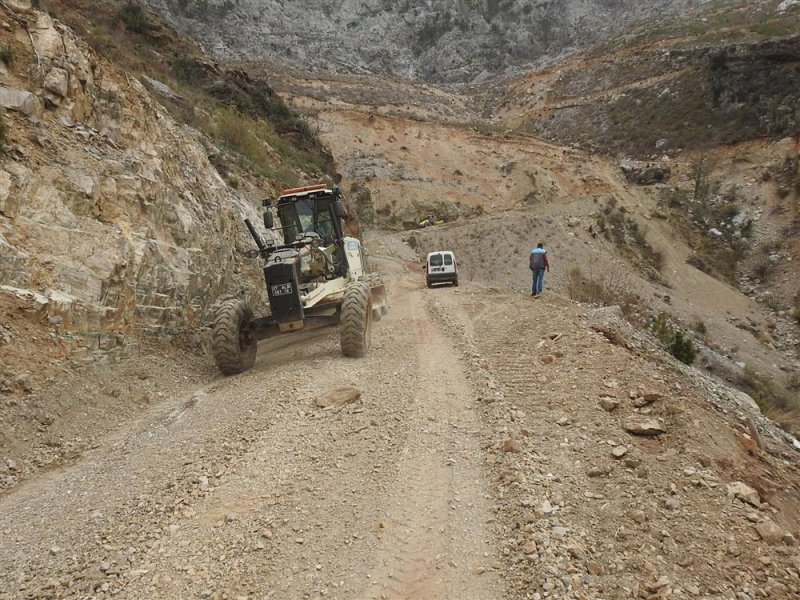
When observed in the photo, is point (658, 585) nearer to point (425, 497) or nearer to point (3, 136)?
point (425, 497)

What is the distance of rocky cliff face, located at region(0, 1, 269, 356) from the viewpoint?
23.2 feet

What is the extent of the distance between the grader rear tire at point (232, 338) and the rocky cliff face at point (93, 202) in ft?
3.28

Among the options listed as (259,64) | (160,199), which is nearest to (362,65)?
(259,64)

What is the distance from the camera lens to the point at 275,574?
361cm

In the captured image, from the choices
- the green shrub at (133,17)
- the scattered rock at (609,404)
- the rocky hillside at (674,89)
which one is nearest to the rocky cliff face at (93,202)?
the scattered rock at (609,404)

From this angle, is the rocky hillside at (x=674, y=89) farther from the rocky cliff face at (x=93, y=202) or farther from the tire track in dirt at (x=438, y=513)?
the tire track in dirt at (x=438, y=513)

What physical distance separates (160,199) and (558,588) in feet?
28.9

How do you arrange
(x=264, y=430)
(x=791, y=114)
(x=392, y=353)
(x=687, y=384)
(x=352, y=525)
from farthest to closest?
(x=791, y=114) < (x=392, y=353) < (x=687, y=384) < (x=264, y=430) < (x=352, y=525)

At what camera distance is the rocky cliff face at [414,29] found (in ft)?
212

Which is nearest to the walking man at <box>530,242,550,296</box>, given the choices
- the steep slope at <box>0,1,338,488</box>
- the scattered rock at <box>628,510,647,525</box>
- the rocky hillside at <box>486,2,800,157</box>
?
the steep slope at <box>0,1,338,488</box>

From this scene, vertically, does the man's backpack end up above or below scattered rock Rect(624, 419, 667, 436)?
above

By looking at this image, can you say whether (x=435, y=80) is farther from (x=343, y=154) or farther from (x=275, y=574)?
(x=275, y=574)

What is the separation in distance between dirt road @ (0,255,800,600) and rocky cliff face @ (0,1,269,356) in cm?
190

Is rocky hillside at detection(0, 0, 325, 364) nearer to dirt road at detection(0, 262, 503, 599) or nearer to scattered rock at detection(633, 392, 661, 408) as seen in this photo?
dirt road at detection(0, 262, 503, 599)
